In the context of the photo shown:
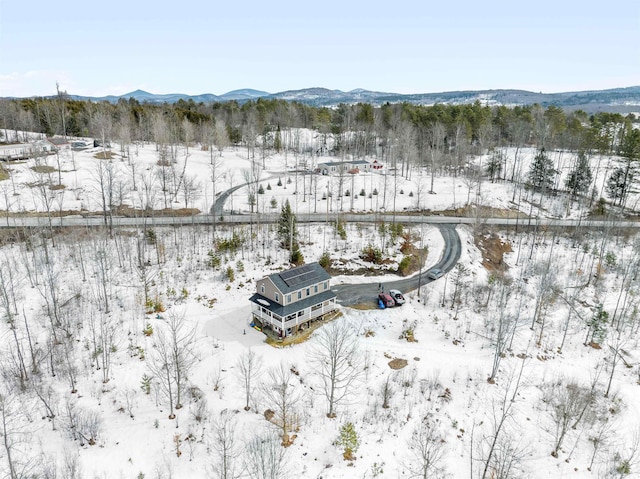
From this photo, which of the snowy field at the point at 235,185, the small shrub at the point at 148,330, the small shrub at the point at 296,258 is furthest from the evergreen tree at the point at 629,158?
the small shrub at the point at 148,330

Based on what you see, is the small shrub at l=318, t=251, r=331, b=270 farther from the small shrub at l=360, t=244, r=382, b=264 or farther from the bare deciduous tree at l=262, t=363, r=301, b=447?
the bare deciduous tree at l=262, t=363, r=301, b=447

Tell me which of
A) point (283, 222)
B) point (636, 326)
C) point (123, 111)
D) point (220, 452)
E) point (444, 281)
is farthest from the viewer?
point (123, 111)

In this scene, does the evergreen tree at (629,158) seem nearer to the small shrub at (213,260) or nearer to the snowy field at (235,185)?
the snowy field at (235,185)

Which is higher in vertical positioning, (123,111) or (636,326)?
(123,111)

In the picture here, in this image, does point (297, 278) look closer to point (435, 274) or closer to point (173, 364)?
point (173, 364)

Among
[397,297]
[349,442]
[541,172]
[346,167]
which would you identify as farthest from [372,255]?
[541,172]

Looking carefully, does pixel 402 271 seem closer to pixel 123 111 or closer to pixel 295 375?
pixel 295 375

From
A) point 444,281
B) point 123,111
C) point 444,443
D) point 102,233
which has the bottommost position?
point 444,443

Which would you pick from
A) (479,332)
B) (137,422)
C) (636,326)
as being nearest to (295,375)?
(137,422)
